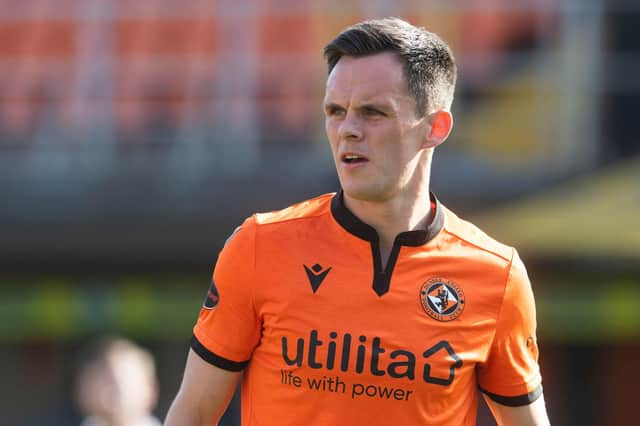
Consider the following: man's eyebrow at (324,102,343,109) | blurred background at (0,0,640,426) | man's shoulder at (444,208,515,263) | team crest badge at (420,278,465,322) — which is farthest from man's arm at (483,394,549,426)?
blurred background at (0,0,640,426)

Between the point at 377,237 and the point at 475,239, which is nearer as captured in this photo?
the point at 377,237

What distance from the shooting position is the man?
10.4ft

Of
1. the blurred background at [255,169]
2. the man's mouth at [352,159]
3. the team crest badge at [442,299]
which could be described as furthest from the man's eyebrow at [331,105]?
the blurred background at [255,169]

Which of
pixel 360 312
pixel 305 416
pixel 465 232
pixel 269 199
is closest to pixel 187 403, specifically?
pixel 305 416

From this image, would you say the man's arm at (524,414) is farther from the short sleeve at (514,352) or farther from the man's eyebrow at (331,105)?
the man's eyebrow at (331,105)

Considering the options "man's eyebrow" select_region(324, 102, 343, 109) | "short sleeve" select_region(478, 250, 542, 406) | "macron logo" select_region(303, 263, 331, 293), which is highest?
"man's eyebrow" select_region(324, 102, 343, 109)

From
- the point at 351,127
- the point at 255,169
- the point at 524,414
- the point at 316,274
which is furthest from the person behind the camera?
the point at 255,169

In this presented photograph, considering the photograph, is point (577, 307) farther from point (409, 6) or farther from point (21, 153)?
point (21, 153)

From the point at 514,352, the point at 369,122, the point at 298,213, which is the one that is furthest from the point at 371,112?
the point at 514,352

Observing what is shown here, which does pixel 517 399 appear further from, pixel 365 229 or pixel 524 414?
pixel 365 229

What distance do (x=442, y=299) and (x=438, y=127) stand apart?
480 mm

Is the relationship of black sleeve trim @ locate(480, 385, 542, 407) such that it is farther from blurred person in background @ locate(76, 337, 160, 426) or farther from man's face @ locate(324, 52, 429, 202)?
blurred person in background @ locate(76, 337, 160, 426)

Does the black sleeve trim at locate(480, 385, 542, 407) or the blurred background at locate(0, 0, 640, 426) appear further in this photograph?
the blurred background at locate(0, 0, 640, 426)

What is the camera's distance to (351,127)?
316cm
